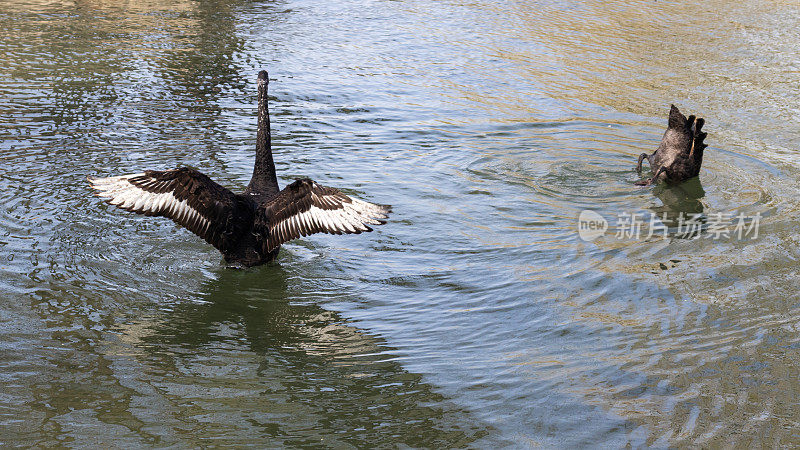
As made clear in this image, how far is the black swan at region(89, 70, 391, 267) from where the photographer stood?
570 centimetres

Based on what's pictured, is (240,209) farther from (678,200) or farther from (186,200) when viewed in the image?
(678,200)

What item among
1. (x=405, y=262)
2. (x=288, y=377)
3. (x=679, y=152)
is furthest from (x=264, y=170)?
(x=679, y=152)

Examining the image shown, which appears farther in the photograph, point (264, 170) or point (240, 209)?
point (264, 170)

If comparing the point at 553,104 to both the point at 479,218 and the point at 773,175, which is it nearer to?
the point at 773,175

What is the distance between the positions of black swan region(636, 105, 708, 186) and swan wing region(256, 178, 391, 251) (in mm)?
4122

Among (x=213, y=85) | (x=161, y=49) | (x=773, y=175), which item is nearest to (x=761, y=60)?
(x=773, y=175)

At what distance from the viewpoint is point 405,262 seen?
6.82 m

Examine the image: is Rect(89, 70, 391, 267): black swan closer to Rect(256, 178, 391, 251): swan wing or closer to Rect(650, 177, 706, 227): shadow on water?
Rect(256, 178, 391, 251): swan wing

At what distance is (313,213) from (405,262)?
121cm

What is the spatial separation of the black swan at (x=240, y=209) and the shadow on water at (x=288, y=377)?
448mm

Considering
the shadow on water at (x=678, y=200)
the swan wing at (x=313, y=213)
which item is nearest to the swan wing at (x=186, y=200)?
the swan wing at (x=313, y=213)

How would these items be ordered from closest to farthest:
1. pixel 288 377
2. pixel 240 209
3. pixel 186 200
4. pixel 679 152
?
pixel 288 377 → pixel 186 200 → pixel 240 209 → pixel 679 152

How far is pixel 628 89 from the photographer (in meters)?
11.8

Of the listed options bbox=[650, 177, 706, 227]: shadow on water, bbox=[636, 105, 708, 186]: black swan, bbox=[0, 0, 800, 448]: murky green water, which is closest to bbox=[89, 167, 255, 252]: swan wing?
bbox=[0, 0, 800, 448]: murky green water
